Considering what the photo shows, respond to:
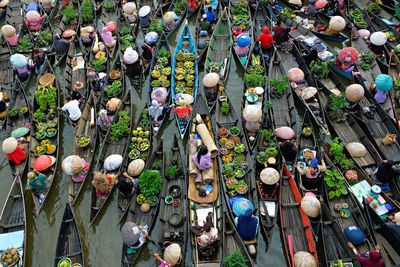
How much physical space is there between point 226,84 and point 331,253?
12064mm

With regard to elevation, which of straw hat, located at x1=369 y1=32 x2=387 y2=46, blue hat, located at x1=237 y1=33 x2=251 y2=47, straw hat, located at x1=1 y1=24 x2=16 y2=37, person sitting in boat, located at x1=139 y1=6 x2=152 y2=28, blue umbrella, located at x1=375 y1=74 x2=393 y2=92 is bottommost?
blue umbrella, located at x1=375 y1=74 x2=393 y2=92

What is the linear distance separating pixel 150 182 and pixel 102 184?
6.99ft

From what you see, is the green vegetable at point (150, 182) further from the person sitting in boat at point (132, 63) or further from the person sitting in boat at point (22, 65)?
the person sitting in boat at point (22, 65)

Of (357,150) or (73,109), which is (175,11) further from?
(357,150)

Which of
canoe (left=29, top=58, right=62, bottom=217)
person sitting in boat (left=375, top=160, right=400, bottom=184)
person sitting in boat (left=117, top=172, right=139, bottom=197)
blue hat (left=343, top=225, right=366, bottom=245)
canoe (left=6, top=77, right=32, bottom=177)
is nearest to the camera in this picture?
blue hat (left=343, top=225, right=366, bottom=245)

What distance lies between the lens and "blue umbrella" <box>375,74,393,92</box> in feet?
57.4

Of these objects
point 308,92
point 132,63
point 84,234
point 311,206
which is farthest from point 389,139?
point 84,234

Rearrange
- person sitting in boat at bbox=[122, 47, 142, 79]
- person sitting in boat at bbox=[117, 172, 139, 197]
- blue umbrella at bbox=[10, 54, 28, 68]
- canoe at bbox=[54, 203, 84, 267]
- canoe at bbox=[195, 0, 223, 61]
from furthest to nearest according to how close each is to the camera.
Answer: canoe at bbox=[195, 0, 223, 61]
person sitting in boat at bbox=[122, 47, 142, 79]
blue umbrella at bbox=[10, 54, 28, 68]
person sitting in boat at bbox=[117, 172, 139, 197]
canoe at bbox=[54, 203, 84, 267]

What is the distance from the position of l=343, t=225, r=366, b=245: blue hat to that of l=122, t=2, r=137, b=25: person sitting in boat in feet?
66.0

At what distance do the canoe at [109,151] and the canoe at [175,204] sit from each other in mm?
2470

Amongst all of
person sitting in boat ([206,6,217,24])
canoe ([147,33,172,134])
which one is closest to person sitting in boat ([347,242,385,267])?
canoe ([147,33,172,134])

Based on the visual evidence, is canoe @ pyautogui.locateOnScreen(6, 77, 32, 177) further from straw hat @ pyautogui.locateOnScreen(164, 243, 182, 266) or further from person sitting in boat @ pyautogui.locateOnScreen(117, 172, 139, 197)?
straw hat @ pyautogui.locateOnScreen(164, 243, 182, 266)

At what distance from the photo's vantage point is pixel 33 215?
52.5 ft

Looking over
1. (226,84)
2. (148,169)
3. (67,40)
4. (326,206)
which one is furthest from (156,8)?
(326,206)
